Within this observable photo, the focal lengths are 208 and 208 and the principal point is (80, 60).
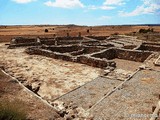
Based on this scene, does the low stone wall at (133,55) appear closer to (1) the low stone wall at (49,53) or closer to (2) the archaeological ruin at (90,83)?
(2) the archaeological ruin at (90,83)

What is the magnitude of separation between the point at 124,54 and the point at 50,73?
1010cm

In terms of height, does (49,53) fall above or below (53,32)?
below

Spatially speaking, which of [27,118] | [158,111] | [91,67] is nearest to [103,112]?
[158,111]

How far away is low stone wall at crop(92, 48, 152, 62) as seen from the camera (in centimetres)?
2143

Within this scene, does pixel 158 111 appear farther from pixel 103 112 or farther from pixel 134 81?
pixel 134 81

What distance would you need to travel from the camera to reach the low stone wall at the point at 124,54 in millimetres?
21430

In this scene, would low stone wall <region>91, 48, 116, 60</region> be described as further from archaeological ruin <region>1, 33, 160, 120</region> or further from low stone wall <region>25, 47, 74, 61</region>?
low stone wall <region>25, 47, 74, 61</region>

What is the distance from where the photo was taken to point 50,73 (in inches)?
622

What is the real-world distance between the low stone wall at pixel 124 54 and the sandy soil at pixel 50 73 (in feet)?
14.1

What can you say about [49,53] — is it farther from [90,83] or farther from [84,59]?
[90,83]

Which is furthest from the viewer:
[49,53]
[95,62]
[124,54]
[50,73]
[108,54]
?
[124,54]

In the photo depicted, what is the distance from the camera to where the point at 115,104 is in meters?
9.12

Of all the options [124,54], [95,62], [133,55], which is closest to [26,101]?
[95,62]

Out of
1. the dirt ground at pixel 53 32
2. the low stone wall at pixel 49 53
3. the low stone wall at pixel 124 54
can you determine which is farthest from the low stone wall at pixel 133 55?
the dirt ground at pixel 53 32
